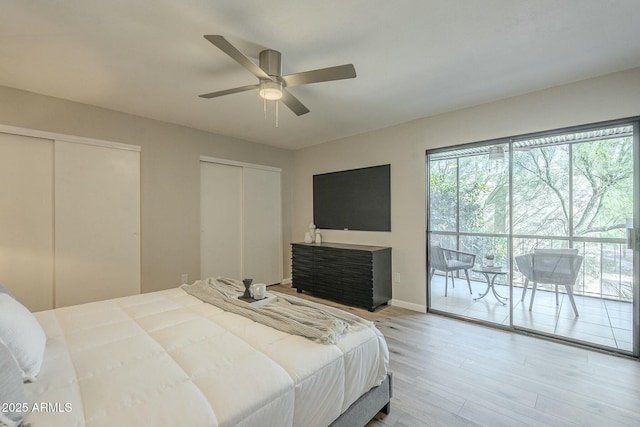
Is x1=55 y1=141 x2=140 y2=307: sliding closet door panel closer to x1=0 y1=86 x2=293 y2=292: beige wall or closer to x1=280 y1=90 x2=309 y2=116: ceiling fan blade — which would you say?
x1=0 y1=86 x2=293 y2=292: beige wall

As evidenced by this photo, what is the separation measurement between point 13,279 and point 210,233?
6.71 ft

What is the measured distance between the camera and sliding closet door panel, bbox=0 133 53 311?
272cm

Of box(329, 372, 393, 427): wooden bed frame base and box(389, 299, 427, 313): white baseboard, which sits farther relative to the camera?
box(389, 299, 427, 313): white baseboard

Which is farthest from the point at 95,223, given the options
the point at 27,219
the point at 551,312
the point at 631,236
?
the point at 631,236

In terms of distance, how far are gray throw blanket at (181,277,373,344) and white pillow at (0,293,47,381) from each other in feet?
3.15

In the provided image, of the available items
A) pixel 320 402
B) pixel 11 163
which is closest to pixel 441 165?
pixel 320 402

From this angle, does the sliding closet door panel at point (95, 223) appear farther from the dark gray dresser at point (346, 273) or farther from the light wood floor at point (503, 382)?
the light wood floor at point (503, 382)

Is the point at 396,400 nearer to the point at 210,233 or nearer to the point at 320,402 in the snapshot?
the point at 320,402

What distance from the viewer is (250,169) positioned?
468cm

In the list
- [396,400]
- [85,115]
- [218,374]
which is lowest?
[396,400]

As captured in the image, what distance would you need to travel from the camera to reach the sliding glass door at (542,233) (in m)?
2.59

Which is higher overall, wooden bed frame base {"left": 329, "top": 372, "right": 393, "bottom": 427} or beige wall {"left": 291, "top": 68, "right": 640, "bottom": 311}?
beige wall {"left": 291, "top": 68, "right": 640, "bottom": 311}

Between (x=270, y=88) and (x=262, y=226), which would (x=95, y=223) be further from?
(x=270, y=88)

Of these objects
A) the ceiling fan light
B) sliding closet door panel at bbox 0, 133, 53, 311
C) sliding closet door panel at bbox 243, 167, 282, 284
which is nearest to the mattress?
sliding closet door panel at bbox 0, 133, 53, 311
